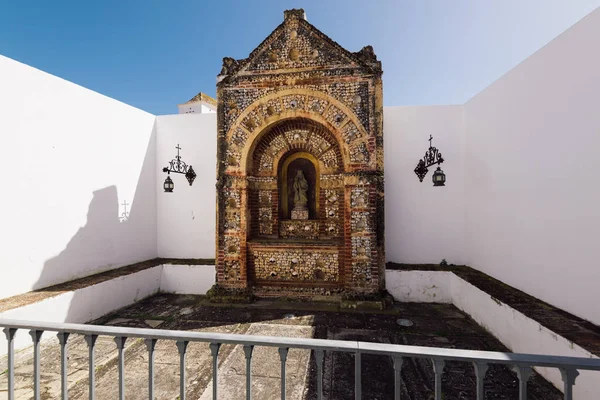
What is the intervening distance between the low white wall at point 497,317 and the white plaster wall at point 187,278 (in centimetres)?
536

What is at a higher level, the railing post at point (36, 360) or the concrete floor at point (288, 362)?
the railing post at point (36, 360)

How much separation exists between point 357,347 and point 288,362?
3154mm

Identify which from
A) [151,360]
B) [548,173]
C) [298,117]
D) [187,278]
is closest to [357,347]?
[151,360]

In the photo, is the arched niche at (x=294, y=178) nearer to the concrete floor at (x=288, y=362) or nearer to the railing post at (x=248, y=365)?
the concrete floor at (x=288, y=362)

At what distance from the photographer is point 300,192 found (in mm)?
7812

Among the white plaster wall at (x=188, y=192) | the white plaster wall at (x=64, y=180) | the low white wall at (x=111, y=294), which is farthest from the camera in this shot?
the white plaster wall at (x=188, y=192)

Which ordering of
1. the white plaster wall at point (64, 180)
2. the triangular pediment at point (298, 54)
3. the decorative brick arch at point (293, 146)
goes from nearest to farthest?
the white plaster wall at point (64, 180) < the triangular pediment at point (298, 54) < the decorative brick arch at point (293, 146)

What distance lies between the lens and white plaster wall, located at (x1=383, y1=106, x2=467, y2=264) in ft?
25.7

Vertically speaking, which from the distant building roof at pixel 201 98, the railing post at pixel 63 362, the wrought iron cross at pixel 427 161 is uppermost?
the distant building roof at pixel 201 98

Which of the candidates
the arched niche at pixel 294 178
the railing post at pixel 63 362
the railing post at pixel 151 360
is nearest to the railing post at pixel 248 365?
the railing post at pixel 151 360

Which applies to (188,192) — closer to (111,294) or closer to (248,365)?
(111,294)

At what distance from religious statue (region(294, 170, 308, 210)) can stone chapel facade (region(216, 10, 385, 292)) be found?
0.03 metres

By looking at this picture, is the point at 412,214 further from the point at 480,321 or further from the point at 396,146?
the point at 480,321

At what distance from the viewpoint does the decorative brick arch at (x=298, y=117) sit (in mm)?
6770
